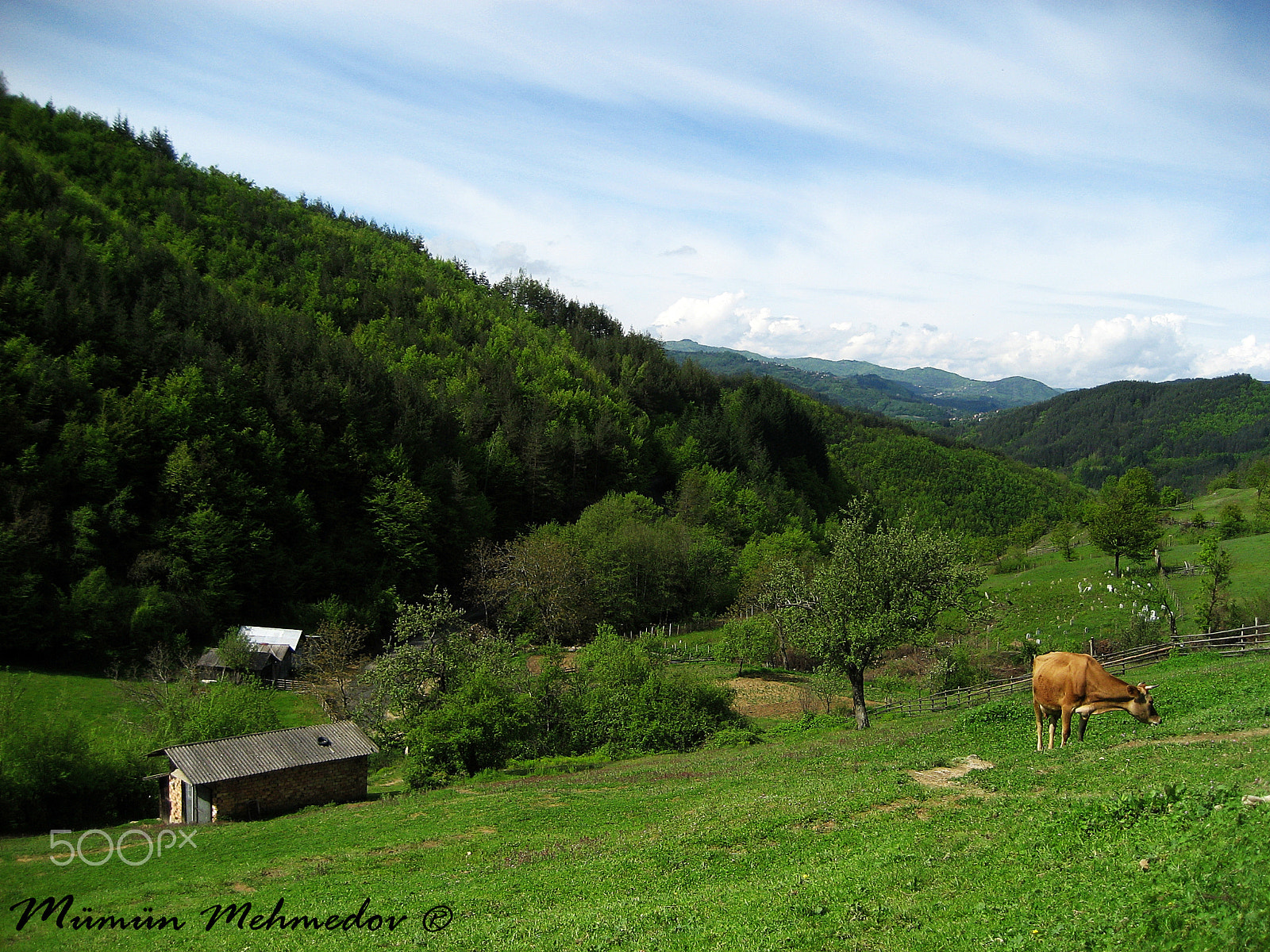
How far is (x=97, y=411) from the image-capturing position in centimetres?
5838

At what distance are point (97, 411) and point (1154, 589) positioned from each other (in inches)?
3408

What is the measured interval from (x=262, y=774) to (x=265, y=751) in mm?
1237

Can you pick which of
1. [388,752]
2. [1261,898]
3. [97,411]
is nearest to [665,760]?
[388,752]

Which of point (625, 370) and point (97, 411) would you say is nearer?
point (97, 411)

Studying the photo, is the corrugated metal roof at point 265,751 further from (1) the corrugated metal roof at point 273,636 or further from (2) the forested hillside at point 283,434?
(1) the corrugated metal roof at point 273,636

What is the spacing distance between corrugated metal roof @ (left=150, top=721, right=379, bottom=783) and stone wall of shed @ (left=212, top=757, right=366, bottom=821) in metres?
0.30

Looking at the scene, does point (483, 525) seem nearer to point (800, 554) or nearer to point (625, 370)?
point (800, 554)

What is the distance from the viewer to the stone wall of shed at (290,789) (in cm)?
2808

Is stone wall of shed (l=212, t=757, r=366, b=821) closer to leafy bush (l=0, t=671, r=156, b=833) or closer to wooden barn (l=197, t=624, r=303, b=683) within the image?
leafy bush (l=0, t=671, r=156, b=833)

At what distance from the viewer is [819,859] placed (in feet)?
41.6

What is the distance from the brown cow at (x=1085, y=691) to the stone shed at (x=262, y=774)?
26820 millimetres

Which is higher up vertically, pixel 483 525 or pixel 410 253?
pixel 410 253

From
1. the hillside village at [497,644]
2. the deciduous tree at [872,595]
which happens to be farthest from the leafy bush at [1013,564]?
the deciduous tree at [872,595]

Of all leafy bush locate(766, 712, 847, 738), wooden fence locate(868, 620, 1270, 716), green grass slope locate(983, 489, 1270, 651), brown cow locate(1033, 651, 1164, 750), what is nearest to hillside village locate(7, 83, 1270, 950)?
wooden fence locate(868, 620, 1270, 716)
